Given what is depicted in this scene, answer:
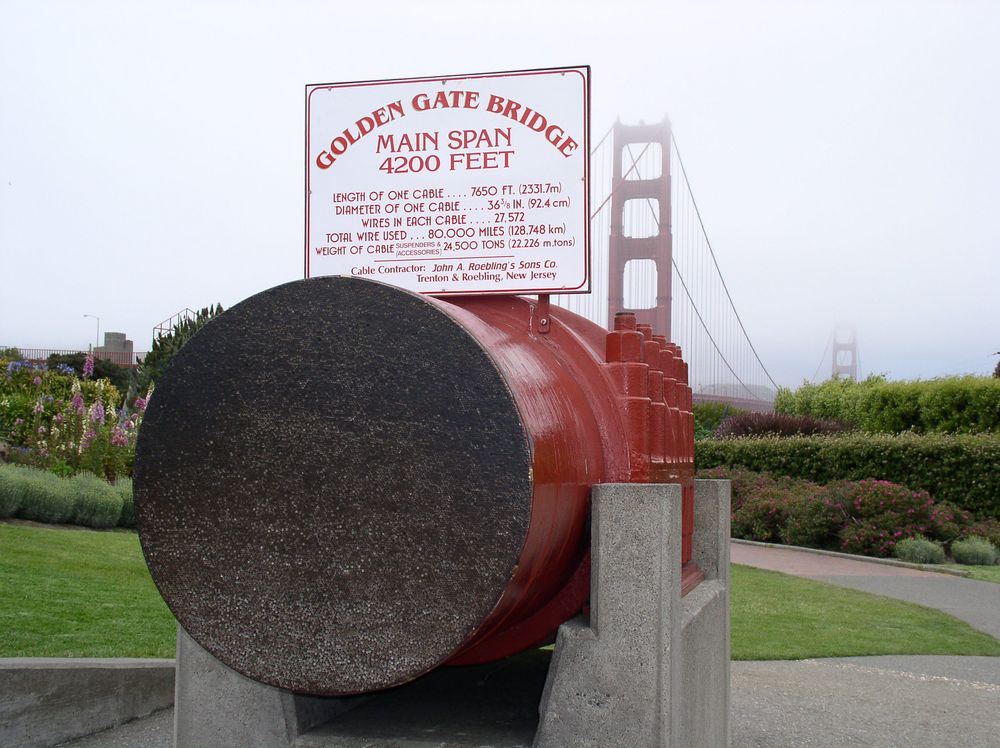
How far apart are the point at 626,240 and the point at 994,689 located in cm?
4202

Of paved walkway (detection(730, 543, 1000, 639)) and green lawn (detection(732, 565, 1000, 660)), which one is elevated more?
green lawn (detection(732, 565, 1000, 660))

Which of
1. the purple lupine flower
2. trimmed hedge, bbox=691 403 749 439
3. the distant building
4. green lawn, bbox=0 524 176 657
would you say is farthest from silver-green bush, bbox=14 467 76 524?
the distant building

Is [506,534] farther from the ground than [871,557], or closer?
farther from the ground

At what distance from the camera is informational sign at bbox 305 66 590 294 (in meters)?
3.09

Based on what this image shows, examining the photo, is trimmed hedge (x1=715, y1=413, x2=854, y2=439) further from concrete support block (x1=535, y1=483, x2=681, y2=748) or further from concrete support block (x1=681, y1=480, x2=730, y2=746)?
concrete support block (x1=535, y1=483, x2=681, y2=748)

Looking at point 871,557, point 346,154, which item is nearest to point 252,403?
point 346,154

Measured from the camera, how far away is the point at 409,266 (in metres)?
3.17

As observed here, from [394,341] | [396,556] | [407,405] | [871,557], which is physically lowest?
[871,557]

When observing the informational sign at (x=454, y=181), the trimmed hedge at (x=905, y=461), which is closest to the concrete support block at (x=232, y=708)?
the informational sign at (x=454, y=181)

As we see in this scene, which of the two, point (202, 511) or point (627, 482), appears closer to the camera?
point (202, 511)

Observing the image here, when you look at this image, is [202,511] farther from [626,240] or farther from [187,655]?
[626,240]

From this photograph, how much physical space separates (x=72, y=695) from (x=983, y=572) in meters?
11.4

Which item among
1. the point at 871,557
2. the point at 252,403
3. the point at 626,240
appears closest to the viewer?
the point at 252,403

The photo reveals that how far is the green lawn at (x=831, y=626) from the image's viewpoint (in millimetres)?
7445
